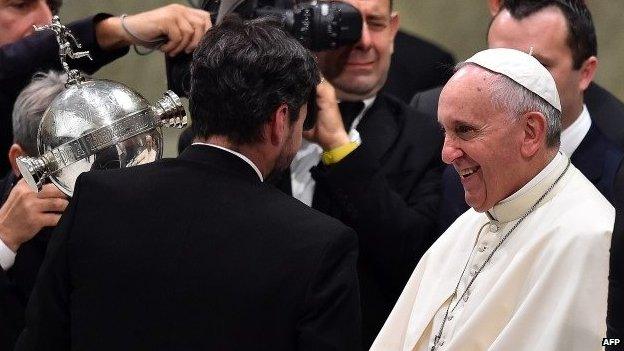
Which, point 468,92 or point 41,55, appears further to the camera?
point 41,55

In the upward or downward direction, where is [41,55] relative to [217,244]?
downward

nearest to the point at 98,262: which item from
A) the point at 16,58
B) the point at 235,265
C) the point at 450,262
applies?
the point at 235,265

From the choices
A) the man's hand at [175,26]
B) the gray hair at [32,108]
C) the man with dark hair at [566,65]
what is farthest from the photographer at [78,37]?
the man with dark hair at [566,65]

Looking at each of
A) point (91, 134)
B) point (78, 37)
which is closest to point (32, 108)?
point (78, 37)

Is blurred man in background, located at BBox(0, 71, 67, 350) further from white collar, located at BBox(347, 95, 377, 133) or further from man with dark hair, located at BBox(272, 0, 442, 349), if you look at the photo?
white collar, located at BBox(347, 95, 377, 133)

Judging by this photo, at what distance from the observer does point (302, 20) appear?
3.28 meters

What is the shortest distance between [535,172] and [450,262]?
356 mm

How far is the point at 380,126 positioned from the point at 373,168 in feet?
0.89

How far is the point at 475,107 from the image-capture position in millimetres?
2725

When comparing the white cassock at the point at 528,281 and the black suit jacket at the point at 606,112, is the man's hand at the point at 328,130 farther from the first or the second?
the black suit jacket at the point at 606,112

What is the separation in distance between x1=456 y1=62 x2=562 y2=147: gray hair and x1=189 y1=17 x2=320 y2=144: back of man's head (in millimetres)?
448

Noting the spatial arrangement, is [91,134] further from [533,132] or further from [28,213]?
[533,132]

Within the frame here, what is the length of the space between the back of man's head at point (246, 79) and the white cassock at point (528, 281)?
23.9 inches

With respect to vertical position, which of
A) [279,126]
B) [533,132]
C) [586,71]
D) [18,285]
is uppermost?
[279,126]
